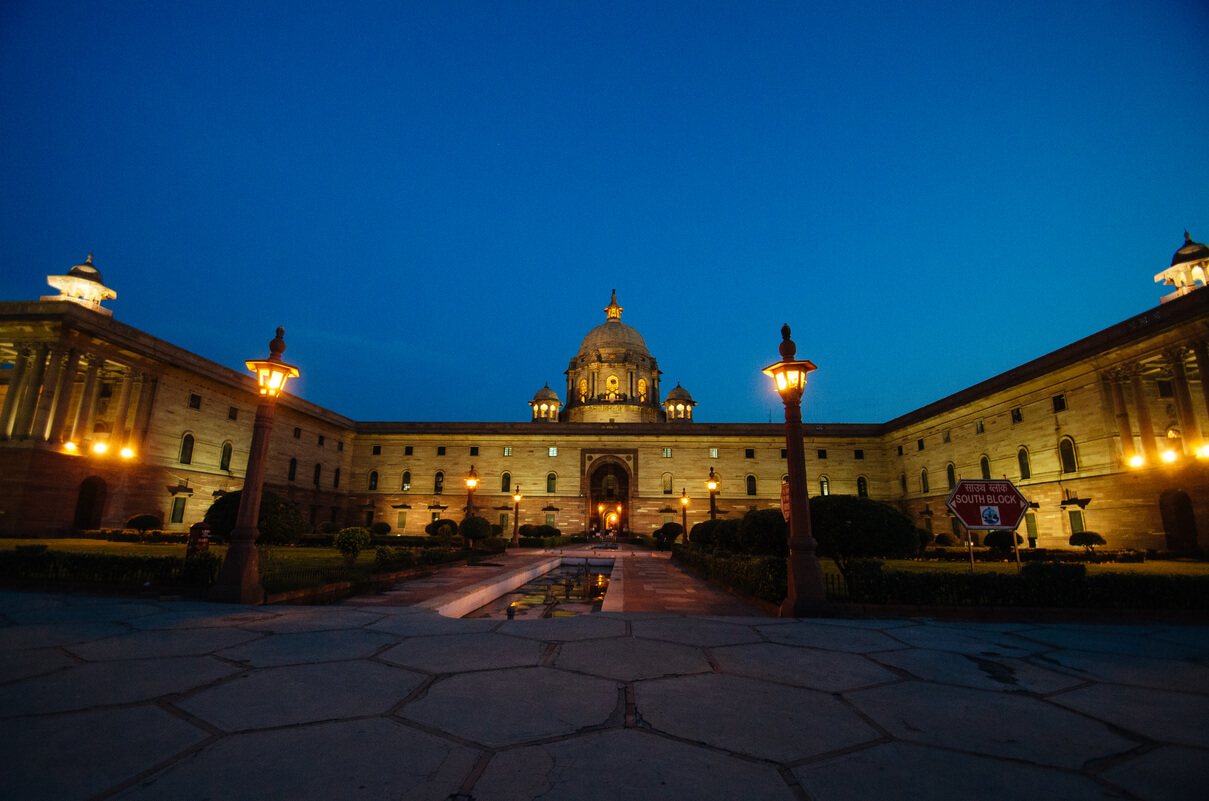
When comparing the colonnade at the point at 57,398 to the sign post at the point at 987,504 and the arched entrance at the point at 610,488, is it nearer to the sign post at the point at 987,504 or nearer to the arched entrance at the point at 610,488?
the arched entrance at the point at 610,488

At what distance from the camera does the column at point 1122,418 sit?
24.8 meters

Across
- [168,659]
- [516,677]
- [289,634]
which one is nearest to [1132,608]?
[516,677]

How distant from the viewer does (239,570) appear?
27.0 ft

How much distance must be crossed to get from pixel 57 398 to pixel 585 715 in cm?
3222

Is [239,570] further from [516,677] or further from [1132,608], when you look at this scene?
[1132,608]

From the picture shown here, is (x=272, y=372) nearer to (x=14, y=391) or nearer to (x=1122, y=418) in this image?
(x=14, y=391)

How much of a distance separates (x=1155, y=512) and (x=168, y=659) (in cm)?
3329

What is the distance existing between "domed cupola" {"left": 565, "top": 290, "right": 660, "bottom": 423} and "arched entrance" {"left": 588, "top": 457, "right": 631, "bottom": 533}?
28.8ft

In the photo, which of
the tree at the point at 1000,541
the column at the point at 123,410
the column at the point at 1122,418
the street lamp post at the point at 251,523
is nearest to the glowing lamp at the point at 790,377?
the street lamp post at the point at 251,523

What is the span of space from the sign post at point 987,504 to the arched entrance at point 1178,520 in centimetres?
2142

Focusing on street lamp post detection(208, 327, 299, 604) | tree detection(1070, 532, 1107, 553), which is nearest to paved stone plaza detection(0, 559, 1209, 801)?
street lamp post detection(208, 327, 299, 604)

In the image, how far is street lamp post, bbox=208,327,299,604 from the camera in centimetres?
812

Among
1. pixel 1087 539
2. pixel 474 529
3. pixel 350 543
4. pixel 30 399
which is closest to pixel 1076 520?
pixel 1087 539

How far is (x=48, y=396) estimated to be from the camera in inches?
938
